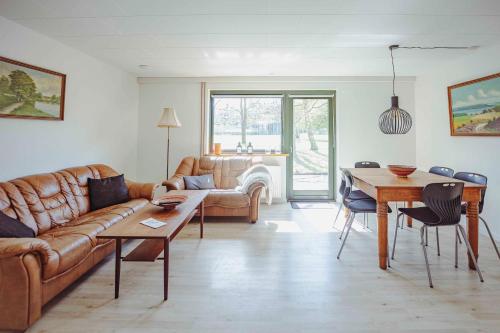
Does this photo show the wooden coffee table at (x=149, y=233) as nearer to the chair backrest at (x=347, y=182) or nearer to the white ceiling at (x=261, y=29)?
the chair backrest at (x=347, y=182)

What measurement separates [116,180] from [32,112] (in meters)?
1.17

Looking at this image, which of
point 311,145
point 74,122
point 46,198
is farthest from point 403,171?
point 74,122

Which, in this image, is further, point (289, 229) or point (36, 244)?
point (289, 229)

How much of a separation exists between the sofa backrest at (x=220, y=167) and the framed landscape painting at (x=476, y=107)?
3.26 meters

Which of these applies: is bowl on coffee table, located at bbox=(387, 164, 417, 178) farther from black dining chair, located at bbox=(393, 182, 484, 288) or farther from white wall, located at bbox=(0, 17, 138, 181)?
white wall, located at bbox=(0, 17, 138, 181)

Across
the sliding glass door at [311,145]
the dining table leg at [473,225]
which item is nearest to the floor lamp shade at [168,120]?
the sliding glass door at [311,145]

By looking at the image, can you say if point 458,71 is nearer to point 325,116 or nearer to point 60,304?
point 325,116

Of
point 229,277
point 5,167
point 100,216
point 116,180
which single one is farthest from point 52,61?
→ point 229,277

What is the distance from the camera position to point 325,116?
5262mm

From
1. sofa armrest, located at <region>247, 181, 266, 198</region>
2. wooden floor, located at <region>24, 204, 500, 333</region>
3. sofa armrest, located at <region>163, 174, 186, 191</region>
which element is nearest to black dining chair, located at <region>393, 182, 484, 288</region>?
wooden floor, located at <region>24, 204, 500, 333</region>

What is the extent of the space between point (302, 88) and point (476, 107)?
2.72 m

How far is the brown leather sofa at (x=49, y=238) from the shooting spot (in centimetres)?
159

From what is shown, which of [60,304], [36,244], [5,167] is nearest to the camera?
[36,244]

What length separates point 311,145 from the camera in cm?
528
